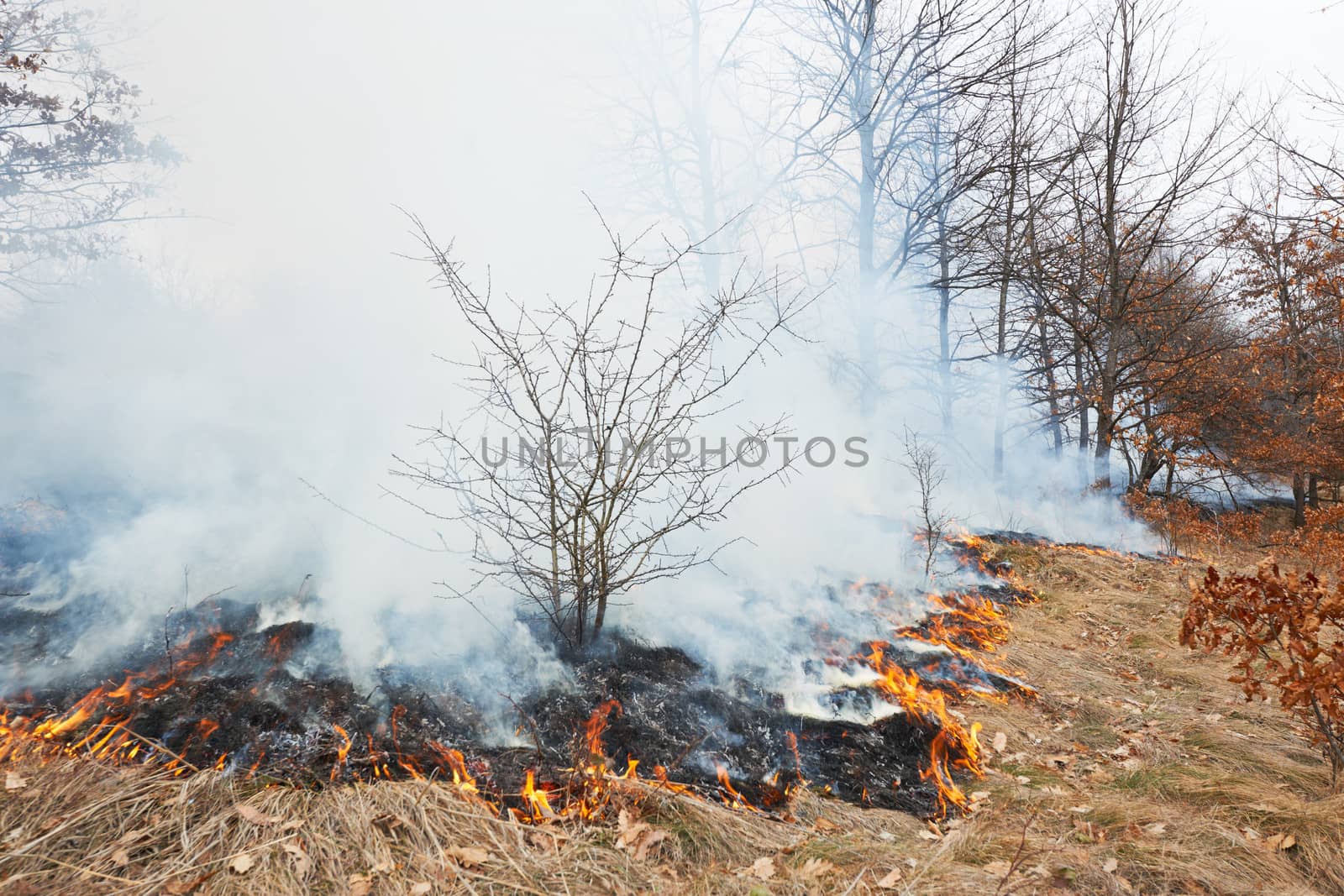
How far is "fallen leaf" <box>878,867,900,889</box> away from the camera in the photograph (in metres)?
2.30

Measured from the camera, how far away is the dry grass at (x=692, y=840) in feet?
7.15

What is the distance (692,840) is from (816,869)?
1.77ft

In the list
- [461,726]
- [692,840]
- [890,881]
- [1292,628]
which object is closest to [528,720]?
[461,726]

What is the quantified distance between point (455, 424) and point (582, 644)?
2641mm

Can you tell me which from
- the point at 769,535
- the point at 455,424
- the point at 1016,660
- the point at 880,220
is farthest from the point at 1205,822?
the point at 880,220

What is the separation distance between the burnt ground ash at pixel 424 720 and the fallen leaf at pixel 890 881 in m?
0.78

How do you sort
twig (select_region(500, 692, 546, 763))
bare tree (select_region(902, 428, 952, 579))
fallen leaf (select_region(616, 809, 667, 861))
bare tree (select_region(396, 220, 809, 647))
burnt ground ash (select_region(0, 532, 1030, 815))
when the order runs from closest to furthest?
fallen leaf (select_region(616, 809, 667, 861)) < burnt ground ash (select_region(0, 532, 1030, 815)) < twig (select_region(500, 692, 546, 763)) < bare tree (select_region(396, 220, 809, 647)) < bare tree (select_region(902, 428, 952, 579))

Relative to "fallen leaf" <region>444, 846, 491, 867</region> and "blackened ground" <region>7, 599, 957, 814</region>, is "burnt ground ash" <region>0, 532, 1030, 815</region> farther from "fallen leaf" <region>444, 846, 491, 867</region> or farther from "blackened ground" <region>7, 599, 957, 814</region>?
"fallen leaf" <region>444, 846, 491, 867</region>

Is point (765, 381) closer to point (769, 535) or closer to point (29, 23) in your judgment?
point (769, 535)

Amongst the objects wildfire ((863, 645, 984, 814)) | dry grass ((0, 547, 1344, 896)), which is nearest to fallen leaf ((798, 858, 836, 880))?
dry grass ((0, 547, 1344, 896))

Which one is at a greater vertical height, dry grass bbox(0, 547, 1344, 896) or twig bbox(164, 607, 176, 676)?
twig bbox(164, 607, 176, 676)

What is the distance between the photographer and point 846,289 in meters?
12.2

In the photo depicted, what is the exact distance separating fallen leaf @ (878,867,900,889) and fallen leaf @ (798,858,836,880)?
178 mm

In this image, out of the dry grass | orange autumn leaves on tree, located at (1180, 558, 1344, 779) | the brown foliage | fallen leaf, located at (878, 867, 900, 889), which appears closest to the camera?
the dry grass
